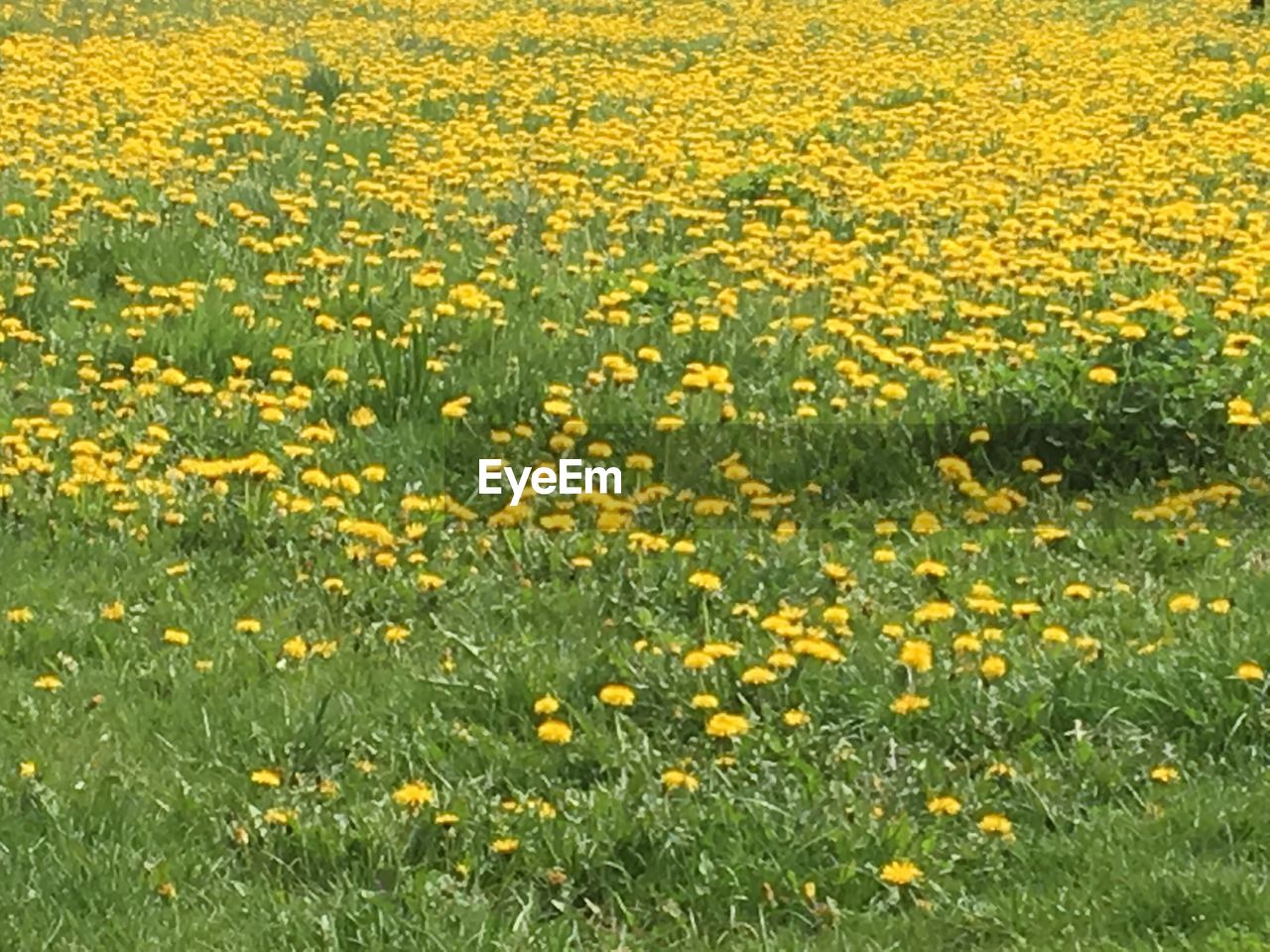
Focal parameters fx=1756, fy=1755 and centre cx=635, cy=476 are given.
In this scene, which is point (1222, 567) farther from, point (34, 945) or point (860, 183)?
point (860, 183)

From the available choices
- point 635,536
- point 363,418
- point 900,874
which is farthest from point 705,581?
point 363,418

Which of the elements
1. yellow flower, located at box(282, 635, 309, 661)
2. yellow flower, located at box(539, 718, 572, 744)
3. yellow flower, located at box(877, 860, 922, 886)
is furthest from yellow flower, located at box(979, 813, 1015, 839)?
yellow flower, located at box(282, 635, 309, 661)

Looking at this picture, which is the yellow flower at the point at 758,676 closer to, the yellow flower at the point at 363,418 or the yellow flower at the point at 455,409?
the yellow flower at the point at 455,409

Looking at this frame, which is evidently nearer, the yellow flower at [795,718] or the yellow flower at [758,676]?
the yellow flower at [795,718]

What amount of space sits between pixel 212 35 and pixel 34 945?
12.7m

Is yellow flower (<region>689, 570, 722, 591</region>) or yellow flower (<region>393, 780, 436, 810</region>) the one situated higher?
yellow flower (<region>689, 570, 722, 591</region>)

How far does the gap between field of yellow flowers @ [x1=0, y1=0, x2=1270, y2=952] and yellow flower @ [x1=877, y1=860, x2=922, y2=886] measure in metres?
0.01

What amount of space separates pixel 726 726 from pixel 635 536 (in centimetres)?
120

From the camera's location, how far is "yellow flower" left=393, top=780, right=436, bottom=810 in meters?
3.77

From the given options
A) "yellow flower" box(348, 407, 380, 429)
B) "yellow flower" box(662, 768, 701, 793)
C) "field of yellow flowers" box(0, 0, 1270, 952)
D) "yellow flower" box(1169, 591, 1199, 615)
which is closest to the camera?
"field of yellow flowers" box(0, 0, 1270, 952)

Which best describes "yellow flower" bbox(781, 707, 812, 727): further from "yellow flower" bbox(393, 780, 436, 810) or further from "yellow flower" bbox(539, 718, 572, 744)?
"yellow flower" bbox(393, 780, 436, 810)

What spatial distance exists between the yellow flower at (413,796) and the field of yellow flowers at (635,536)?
0.07 feet

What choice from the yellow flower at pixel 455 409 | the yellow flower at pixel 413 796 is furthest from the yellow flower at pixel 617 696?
the yellow flower at pixel 455 409

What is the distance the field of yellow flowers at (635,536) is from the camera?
3625mm
